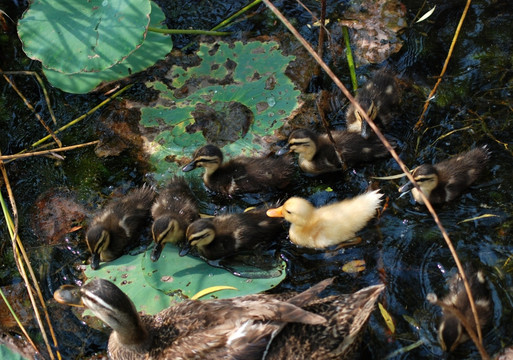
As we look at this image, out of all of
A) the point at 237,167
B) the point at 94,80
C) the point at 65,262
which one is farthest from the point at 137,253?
the point at 94,80

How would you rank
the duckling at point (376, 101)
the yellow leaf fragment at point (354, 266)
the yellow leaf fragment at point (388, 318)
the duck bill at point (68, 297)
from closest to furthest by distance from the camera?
the duck bill at point (68, 297) < the yellow leaf fragment at point (388, 318) < the yellow leaf fragment at point (354, 266) < the duckling at point (376, 101)

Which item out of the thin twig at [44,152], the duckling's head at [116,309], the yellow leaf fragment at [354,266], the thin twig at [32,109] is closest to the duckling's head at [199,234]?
the duckling's head at [116,309]

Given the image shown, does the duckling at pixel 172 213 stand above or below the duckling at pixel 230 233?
Answer: above

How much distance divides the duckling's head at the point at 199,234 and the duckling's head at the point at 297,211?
47 centimetres

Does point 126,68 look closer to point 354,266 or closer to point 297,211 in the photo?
point 297,211

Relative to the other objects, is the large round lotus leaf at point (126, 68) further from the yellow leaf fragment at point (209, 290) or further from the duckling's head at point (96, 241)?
the yellow leaf fragment at point (209, 290)

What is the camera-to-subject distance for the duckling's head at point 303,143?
4.08m

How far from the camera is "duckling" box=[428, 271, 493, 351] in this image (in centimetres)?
317

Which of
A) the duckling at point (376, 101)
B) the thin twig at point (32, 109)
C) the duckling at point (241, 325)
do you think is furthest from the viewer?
the thin twig at point (32, 109)

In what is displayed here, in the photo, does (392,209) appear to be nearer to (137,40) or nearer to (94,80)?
(137,40)

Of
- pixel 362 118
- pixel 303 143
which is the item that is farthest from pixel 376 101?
pixel 303 143

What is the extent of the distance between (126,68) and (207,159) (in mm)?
1153

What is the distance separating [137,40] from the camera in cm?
409

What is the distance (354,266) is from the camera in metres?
3.72
